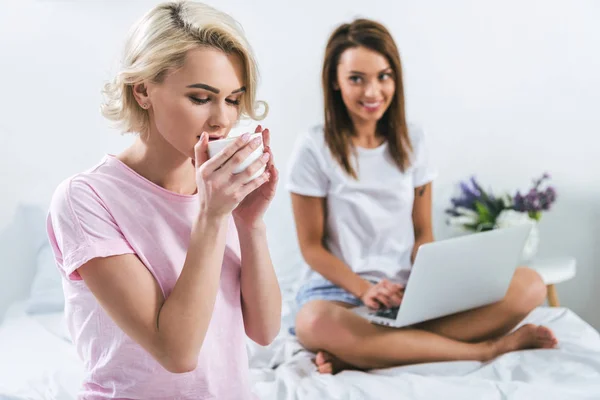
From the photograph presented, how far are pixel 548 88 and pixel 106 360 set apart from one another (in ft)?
7.31

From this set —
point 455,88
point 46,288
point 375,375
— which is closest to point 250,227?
point 375,375

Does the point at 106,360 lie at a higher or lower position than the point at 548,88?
lower

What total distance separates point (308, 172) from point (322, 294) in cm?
35

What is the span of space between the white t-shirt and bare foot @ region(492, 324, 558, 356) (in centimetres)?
35

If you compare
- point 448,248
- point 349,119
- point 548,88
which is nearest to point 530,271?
point 448,248

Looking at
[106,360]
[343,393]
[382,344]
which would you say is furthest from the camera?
[382,344]

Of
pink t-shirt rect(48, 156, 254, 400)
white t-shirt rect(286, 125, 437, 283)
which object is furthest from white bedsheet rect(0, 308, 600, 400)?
pink t-shirt rect(48, 156, 254, 400)

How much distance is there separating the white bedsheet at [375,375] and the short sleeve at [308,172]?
1.36ft

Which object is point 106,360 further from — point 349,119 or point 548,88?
point 548,88

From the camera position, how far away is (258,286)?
3.70ft

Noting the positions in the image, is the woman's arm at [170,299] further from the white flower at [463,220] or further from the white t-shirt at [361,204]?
the white flower at [463,220]

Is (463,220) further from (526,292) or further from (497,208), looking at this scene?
(526,292)

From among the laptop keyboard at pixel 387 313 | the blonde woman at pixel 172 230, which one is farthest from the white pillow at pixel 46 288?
the blonde woman at pixel 172 230

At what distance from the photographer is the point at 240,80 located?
1080 mm
